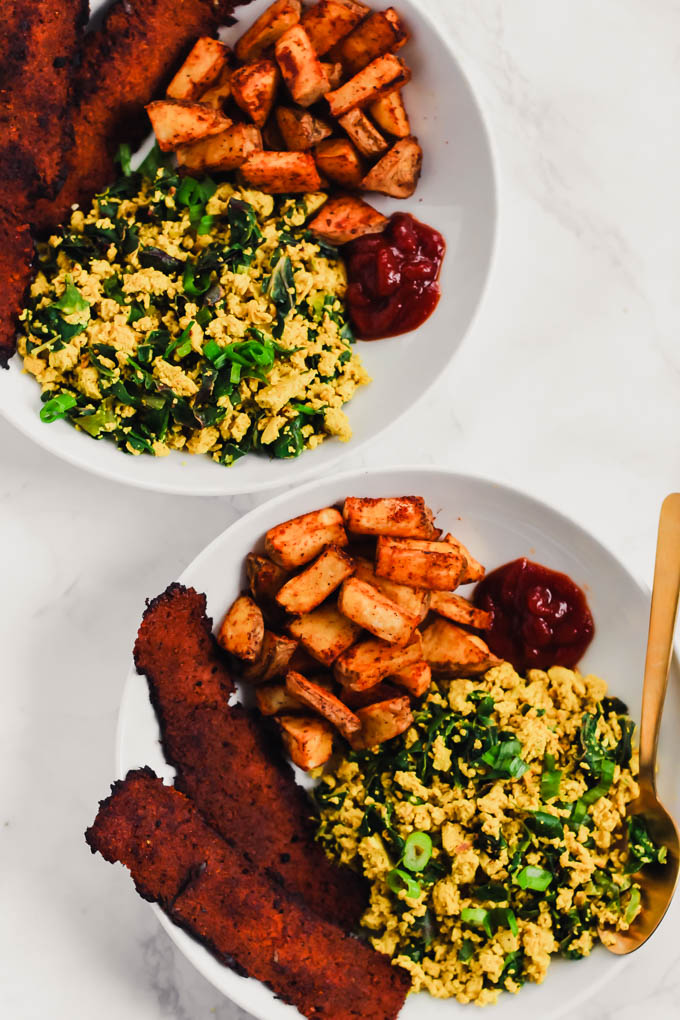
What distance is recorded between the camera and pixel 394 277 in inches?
103

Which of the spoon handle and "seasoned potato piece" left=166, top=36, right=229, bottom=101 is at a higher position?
"seasoned potato piece" left=166, top=36, right=229, bottom=101

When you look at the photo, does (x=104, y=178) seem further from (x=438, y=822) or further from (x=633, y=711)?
(x=633, y=711)

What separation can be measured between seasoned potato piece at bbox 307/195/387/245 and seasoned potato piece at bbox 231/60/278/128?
336 mm

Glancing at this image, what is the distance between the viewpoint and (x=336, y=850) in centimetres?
252

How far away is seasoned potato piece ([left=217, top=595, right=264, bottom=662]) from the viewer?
2.46 meters

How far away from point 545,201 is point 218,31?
3.88ft

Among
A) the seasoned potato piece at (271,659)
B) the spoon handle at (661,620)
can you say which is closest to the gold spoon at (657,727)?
the spoon handle at (661,620)

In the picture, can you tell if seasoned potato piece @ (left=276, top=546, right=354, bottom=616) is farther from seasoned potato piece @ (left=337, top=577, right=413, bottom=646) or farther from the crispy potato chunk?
the crispy potato chunk

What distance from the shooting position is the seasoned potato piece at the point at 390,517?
8.04ft

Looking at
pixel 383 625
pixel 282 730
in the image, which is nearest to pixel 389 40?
pixel 383 625

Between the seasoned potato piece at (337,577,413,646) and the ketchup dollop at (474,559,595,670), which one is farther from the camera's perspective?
the ketchup dollop at (474,559,595,670)

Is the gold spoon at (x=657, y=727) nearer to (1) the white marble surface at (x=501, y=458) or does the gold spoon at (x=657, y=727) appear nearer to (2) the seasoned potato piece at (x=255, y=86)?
(1) the white marble surface at (x=501, y=458)

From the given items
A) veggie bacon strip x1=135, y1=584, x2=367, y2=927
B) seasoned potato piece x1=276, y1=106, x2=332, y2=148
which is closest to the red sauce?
seasoned potato piece x1=276, y1=106, x2=332, y2=148

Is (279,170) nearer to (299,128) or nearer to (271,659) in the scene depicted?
(299,128)
